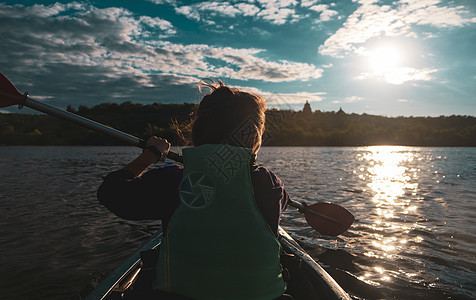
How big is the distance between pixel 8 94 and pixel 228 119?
3.09m

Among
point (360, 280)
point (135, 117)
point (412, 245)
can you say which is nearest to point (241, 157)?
point (360, 280)

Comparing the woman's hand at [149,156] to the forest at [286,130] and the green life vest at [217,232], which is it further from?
the forest at [286,130]

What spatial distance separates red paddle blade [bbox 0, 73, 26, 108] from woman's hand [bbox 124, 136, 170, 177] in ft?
7.39

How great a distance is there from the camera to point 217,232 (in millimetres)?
1469

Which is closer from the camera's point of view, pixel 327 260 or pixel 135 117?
pixel 327 260

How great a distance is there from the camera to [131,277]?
3055 mm

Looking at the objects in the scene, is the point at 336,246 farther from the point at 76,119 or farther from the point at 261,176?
the point at 76,119

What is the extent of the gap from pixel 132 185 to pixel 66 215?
8.02m

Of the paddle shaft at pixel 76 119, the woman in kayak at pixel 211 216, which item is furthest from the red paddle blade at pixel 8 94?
the woman in kayak at pixel 211 216

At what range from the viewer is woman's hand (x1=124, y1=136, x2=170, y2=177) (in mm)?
1718

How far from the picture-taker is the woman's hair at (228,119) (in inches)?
69.1

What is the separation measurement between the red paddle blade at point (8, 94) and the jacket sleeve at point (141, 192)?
100 inches

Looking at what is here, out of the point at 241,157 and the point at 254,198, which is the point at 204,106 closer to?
the point at 241,157

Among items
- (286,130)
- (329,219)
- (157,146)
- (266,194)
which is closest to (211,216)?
(266,194)
